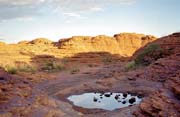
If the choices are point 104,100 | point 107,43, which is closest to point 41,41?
point 107,43

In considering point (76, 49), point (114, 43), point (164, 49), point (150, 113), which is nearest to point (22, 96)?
point (150, 113)

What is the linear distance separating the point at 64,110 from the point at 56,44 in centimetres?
4132

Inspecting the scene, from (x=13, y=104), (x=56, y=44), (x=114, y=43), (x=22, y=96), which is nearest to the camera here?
(x=13, y=104)

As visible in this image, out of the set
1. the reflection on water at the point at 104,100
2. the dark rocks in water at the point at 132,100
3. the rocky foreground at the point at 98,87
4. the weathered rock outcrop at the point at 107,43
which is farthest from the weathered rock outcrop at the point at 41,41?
the dark rocks in water at the point at 132,100

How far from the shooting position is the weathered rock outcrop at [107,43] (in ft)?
168

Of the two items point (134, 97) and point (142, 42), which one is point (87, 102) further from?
point (142, 42)

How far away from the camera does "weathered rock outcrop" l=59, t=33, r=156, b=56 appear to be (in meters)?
51.3

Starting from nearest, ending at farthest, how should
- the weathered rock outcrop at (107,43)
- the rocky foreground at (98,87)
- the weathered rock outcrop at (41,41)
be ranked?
1. the rocky foreground at (98,87)
2. the weathered rock outcrop at (107,43)
3. the weathered rock outcrop at (41,41)

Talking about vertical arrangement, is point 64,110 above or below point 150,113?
below

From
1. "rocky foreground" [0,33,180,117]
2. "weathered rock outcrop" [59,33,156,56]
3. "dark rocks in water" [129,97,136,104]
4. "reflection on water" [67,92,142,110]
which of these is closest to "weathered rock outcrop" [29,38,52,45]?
"weathered rock outcrop" [59,33,156,56]

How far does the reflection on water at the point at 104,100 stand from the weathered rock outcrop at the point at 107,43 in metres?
31.1

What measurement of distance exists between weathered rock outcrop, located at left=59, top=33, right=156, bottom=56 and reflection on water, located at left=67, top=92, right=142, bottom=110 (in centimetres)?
3113

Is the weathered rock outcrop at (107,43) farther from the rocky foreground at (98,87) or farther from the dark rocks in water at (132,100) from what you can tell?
the dark rocks in water at (132,100)

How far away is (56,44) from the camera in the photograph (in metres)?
55.2
